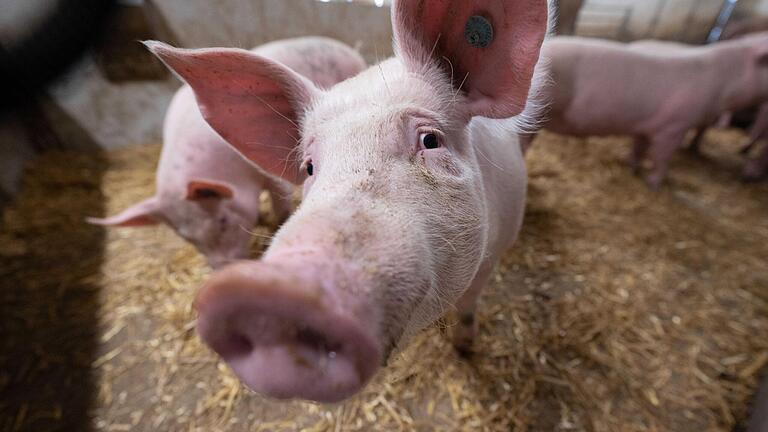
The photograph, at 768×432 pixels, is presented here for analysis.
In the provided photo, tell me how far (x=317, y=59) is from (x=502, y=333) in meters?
2.49

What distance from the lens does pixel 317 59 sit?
2.96 meters

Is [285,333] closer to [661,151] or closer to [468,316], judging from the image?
[468,316]

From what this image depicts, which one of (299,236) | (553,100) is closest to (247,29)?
(553,100)

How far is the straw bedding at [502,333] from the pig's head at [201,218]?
550mm

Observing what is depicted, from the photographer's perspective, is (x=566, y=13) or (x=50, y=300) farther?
(x=566, y=13)

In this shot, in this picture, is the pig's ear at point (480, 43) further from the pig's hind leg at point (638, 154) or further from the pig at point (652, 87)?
the pig's hind leg at point (638, 154)

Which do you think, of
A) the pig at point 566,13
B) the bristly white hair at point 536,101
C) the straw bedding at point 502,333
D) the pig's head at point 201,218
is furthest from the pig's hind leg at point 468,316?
the pig at point 566,13

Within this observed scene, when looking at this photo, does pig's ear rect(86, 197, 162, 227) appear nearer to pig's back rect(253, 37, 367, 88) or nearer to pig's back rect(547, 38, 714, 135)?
pig's back rect(253, 37, 367, 88)

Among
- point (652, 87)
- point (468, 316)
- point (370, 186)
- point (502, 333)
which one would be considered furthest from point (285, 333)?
point (652, 87)

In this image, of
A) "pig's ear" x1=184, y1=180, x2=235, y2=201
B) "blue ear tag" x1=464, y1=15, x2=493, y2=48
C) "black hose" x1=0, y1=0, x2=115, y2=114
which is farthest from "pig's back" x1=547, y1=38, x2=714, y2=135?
"black hose" x1=0, y1=0, x2=115, y2=114

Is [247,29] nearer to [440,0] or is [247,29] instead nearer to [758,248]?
[440,0]

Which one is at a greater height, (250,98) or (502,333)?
(250,98)

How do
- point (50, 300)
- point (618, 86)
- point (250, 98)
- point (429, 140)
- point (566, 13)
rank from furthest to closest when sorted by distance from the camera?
point (566, 13)
point (618, 86)
point (50, 300)
point (250, 98)
point (429, 140)

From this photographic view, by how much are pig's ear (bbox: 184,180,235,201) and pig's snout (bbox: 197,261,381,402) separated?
1.55 m
